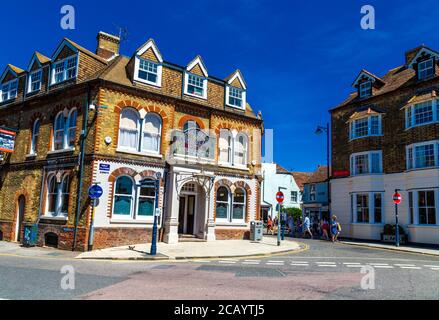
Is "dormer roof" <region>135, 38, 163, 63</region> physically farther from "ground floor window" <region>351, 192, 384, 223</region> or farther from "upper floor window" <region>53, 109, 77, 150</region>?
"ground floor window" <region>351, 192, 384, 223</region>

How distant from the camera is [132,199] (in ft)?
60.6

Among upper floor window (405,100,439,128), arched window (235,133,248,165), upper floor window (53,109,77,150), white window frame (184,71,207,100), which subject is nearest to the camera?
upper floor window (53,109,77,150)

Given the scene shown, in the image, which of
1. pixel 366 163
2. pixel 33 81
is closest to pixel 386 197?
pixel 366 163

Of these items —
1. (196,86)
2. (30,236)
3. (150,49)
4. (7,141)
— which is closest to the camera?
(30,236)

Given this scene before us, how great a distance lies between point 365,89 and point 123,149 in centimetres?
2129

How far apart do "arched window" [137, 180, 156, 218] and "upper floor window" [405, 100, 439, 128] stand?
18.6 metres

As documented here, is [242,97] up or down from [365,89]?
down

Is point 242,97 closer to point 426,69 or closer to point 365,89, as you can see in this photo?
point 365,89

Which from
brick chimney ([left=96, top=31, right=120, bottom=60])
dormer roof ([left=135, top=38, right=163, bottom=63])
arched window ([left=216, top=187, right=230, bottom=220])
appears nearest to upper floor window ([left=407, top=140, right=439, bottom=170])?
arched window ([left=216, top=187, right=230, bottom=220])

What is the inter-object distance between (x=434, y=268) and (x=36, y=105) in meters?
22.2

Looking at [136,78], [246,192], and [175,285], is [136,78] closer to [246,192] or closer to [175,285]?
[246,192]

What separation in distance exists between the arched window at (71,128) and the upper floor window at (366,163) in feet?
69.1

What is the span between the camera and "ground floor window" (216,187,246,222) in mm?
22000

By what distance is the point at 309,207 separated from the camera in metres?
39.7
